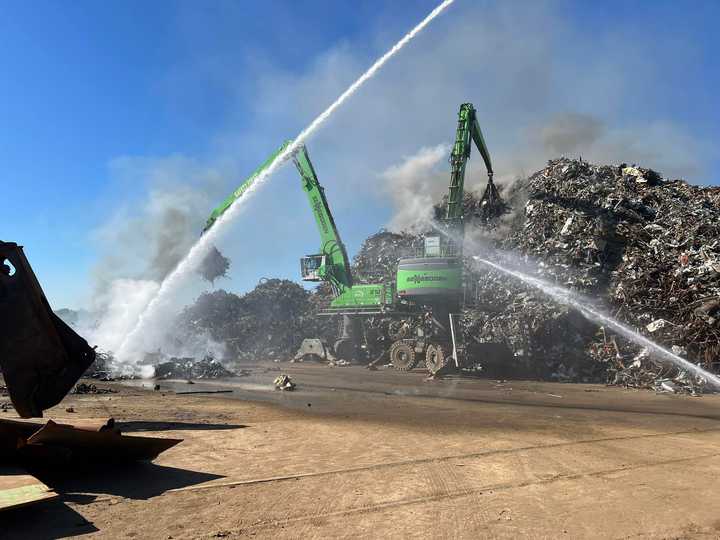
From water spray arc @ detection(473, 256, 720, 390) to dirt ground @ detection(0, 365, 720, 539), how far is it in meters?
4.06

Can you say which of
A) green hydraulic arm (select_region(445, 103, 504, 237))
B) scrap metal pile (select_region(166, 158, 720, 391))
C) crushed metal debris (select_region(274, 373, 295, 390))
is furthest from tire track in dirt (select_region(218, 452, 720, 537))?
green hydraulic arm (select_region(445, 103, 504, 237))

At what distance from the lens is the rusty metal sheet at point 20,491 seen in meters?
3.35

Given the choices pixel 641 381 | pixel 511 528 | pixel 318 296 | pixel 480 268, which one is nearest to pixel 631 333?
pixel 641 381

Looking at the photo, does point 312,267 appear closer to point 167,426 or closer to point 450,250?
point 450,250

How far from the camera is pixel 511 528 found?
133 inches

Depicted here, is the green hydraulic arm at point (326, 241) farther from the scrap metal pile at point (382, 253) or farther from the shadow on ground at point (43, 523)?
the shadow on ground at point (43, 523)

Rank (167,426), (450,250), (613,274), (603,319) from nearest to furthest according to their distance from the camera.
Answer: (167,426)
(603,319)
(613,274)
(450,250)

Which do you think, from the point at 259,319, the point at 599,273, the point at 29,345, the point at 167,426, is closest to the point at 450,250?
the point at 599,273

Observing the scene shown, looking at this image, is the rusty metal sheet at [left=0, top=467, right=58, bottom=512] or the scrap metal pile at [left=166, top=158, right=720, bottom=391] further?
the scrap metal pile at [left=166, top=158, right=720, bottom=391]

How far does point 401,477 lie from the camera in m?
4.56

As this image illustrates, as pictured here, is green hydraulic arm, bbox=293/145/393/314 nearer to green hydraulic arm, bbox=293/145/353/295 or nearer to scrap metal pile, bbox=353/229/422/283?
green hydraulic arm, bbox=293/145/353/295

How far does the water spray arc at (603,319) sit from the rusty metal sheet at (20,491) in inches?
529

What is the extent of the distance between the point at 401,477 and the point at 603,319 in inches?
495

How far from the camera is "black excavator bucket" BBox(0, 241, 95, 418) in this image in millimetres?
4191
